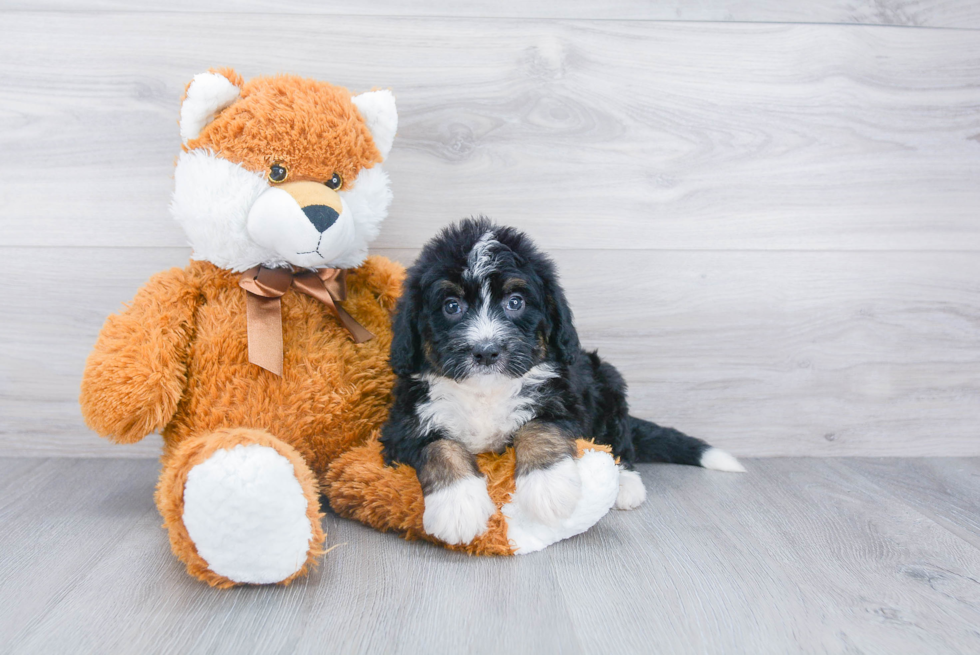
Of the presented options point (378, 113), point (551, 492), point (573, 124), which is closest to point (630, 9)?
point (573, 124)

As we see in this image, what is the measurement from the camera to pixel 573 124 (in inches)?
90.5

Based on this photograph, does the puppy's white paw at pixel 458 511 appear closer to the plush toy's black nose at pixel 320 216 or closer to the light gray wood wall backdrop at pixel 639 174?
the plush toy's black nose at pixel 320 216

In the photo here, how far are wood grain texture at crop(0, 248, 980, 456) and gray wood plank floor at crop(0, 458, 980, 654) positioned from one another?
1.43 ft

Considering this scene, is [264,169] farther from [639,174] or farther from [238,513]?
[639,174]

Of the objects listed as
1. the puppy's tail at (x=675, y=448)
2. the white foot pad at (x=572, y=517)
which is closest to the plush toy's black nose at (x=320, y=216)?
the white foot pad at (x=572, y=517)

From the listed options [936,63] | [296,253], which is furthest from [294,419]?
[936,63]

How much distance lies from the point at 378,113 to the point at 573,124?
733 mm

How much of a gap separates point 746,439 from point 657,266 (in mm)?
726

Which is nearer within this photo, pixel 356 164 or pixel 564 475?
pixel 564 475

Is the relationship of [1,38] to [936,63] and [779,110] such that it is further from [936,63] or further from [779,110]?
[936,63]

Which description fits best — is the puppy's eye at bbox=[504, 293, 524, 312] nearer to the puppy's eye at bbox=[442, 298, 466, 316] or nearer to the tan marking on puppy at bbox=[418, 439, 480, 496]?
the puppy's eye at bbox=[442, 298, 466, 316]

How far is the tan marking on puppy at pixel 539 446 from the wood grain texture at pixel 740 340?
78 centimetres

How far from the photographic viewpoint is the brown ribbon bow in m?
1.78

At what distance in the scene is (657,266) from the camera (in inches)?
93.4
